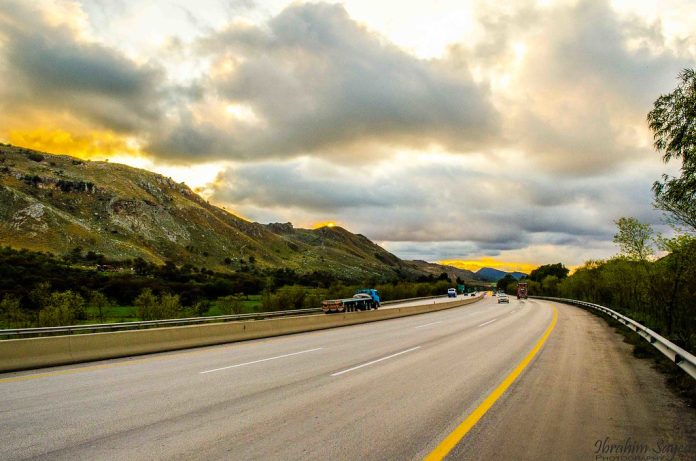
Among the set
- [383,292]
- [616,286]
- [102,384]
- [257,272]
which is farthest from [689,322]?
[257,272]

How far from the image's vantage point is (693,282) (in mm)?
17516

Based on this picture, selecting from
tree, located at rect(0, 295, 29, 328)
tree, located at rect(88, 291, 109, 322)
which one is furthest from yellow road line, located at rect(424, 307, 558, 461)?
tree, located at rect(88, 291, 109, 322)

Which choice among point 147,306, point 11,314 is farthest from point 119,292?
point 11,314

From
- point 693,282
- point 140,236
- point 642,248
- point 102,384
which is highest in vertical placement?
point 140,236

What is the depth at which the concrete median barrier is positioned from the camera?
37.8 ft

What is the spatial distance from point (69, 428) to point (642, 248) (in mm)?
44944

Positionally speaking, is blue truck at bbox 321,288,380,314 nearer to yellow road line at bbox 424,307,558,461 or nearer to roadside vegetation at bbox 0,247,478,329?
roadside vegetation at bbox 0,247,478,329

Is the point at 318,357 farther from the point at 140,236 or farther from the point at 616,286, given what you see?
the point at 140,236

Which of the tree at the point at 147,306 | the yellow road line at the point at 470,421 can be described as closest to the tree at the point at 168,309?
the tree at the point at 147,306

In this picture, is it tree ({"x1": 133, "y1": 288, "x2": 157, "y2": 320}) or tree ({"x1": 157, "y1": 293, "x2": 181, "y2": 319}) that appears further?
tree ({"x1": 157, "y1": 293, "x2": 181, "y2": 319})

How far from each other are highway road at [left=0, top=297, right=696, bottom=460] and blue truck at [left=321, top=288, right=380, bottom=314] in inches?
1145

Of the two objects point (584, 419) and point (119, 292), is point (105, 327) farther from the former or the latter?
point (119, 292)

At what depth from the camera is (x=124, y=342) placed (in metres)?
14.2

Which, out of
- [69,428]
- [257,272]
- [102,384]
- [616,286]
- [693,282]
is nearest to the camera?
[69,428]
